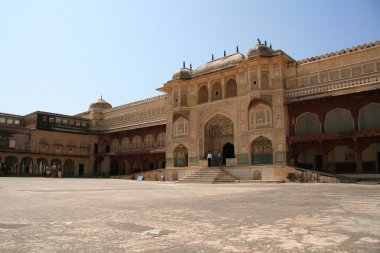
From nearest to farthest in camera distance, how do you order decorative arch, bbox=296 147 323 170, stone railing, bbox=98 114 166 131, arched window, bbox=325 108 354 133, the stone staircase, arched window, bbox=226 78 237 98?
arched window, bbox=325 108 354 133 < the stone staircase < decorative arch, bbox=296 147 323 170 < arched window, bbox=226 78 237 98 < stone railing, bbox=98 114 166 131

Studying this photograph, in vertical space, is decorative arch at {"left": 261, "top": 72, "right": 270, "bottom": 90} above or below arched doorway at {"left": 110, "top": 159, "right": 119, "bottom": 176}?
above

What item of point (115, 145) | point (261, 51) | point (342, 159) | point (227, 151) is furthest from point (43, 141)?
point (342, 159)

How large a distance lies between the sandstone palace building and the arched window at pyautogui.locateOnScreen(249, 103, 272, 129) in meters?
0.07

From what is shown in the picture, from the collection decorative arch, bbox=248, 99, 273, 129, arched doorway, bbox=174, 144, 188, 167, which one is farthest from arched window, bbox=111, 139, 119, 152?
decorative arch, bbox=248, 99, 273, 129

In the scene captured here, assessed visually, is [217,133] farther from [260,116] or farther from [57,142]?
[57,142]

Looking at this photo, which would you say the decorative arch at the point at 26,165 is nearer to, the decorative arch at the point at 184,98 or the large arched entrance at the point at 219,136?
the decorative arch at the point at 184,98

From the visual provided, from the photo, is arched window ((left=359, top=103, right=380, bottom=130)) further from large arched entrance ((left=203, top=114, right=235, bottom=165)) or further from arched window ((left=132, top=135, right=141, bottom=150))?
arched window ((left=132, top=135, right=141, bottom=150))

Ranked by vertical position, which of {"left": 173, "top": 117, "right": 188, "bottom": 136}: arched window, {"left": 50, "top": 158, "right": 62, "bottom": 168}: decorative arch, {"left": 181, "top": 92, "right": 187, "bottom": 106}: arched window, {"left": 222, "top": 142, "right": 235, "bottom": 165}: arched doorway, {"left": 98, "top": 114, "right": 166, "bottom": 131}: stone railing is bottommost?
{"left": 50, "top": 158, "right": 62, "bottom": 168}: decorative arch

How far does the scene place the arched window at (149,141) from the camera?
31.9m

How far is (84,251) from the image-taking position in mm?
2609

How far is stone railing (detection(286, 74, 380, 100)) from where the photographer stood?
18.4 m

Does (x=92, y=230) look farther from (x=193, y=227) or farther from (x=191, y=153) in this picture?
(x=191, y=153)

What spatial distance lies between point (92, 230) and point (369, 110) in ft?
64.3

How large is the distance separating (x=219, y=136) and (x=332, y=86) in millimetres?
9468
